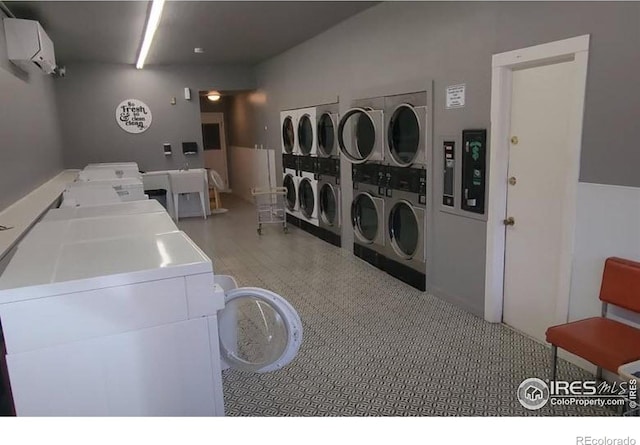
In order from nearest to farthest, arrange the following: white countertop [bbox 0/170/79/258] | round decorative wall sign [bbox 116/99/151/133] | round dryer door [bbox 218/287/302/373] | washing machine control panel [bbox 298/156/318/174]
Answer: round dryer door [bbox 218/287/302/373] → white countertop [bbox 0/170/79/258] → washing machine control panel [bbox 298/156/318/174] → round decorative wall sign [bbox 116/99/151/133]

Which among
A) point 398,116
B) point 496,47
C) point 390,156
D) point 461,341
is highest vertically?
point 496,47

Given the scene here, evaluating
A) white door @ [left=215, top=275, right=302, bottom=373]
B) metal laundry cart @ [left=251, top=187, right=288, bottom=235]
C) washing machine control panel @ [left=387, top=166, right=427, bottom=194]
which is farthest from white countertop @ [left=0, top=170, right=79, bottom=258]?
washing machine control panel @ [left=387, top=166, right=427, bottom=194]

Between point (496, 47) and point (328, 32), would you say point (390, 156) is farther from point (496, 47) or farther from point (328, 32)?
point (328, 32)

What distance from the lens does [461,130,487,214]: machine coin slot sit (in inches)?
138

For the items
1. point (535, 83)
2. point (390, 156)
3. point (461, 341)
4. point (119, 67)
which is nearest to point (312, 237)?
point (390, 156)

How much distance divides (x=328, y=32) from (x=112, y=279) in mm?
4914

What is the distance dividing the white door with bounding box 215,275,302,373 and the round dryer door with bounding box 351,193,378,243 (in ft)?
7.44

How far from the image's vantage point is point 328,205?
6387 millimetres

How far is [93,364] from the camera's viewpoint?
68.7 inches

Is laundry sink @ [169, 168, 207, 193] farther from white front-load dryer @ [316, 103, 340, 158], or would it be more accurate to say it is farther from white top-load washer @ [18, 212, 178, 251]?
white top-load washer @ [18, 212, 178, 251]

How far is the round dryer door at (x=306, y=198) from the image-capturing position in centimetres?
672

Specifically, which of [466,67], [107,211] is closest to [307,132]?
[466,67]

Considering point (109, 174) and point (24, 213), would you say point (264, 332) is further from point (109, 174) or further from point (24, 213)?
point (109, 174)

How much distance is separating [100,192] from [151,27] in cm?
204
